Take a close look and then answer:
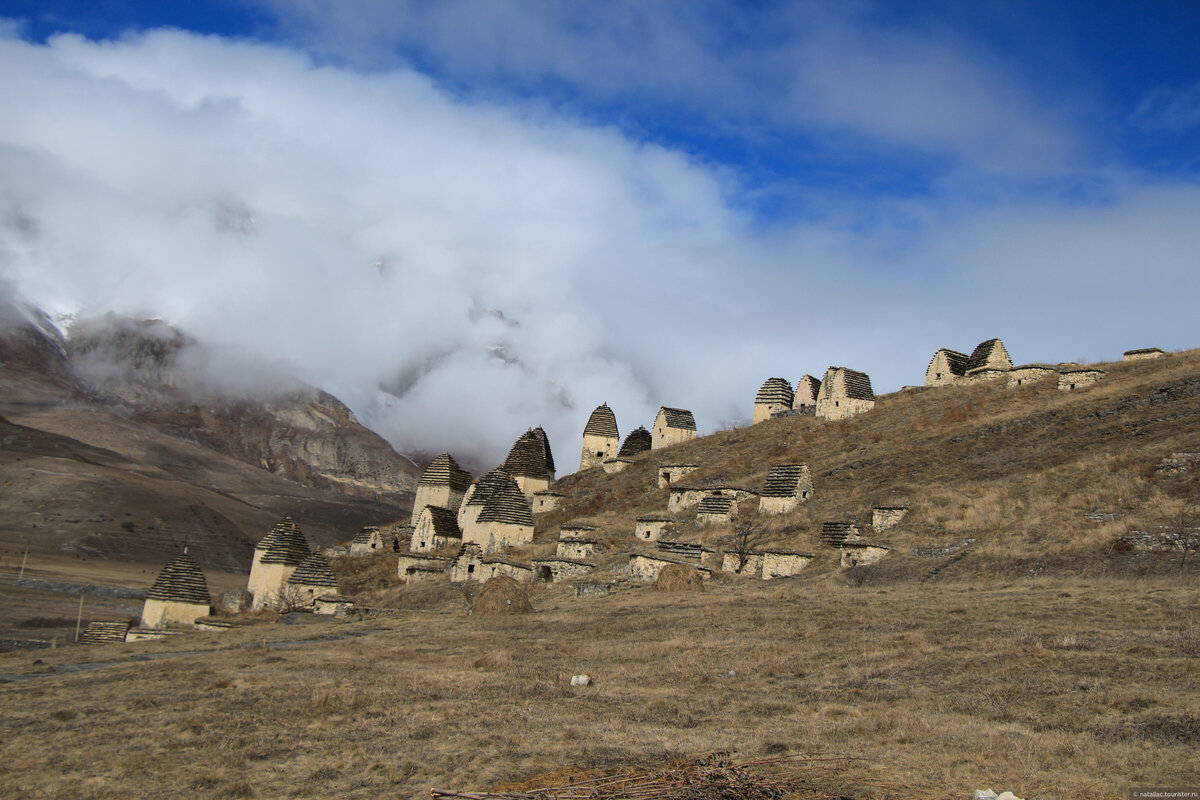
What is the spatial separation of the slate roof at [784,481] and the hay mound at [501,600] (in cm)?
1423

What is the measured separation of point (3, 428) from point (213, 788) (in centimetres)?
11943

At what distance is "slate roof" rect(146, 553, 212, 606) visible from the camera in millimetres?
33406

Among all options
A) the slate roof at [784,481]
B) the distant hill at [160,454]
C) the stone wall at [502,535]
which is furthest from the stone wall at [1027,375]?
the distant hill at [160,454]

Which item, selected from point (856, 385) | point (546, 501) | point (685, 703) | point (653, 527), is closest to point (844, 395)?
point (856, 385)

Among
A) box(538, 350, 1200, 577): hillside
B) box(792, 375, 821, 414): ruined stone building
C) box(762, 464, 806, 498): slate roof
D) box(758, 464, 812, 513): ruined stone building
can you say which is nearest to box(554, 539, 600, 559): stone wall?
box(538, 350, 1200, 577): hillside

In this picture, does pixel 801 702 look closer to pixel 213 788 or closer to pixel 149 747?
pixel 213 788

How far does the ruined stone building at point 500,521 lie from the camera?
4253cm

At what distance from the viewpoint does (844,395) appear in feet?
181

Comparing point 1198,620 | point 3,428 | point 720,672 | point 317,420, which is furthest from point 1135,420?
point 317,420

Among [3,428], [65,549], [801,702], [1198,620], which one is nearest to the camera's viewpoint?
[801,702]

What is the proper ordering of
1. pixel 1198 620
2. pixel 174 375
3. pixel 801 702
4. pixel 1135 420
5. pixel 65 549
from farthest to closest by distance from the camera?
pixel 174 375 < pixel 65 549 < pixel 1135 420 < pixel 1198 620 < pixel 801 702

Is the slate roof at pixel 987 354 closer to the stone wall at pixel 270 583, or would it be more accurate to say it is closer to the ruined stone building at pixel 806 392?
the ruined stone building at pixel 806 392

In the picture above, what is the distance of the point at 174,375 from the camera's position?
177000 millimetres

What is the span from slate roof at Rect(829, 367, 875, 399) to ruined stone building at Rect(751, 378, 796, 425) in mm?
9302
